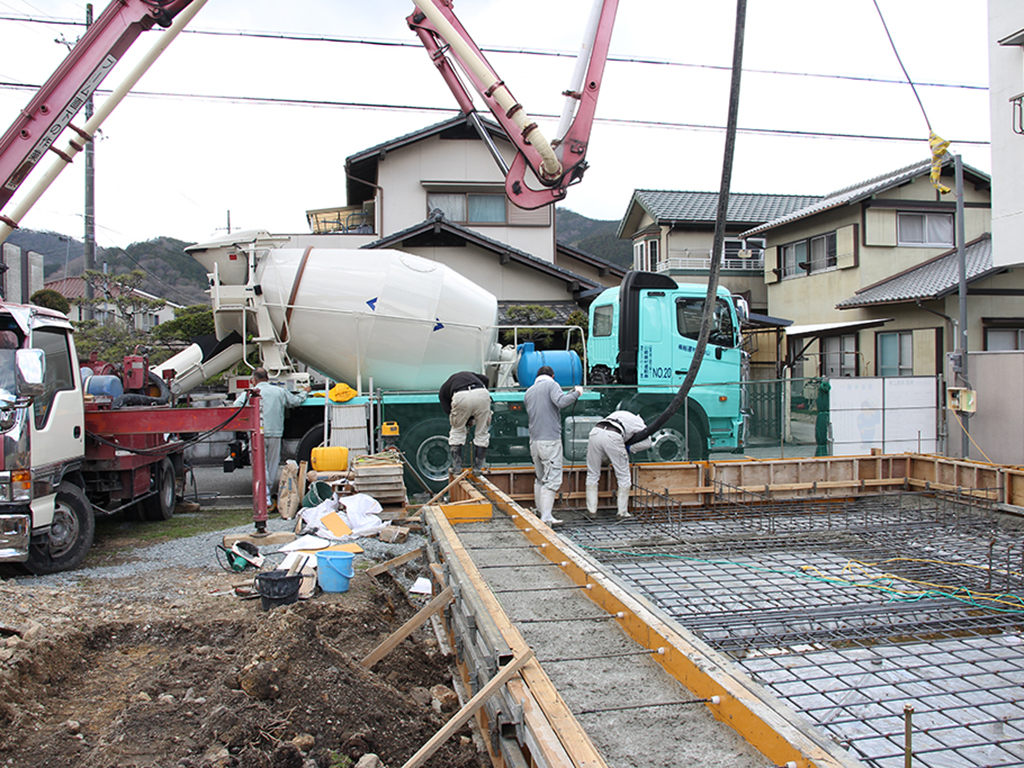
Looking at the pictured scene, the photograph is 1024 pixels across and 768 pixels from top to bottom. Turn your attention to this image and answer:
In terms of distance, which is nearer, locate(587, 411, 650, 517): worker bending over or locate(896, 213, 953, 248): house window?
locate(587, 411, 650, 517): worker bending over

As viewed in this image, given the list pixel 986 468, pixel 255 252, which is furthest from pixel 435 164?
pixel 986 468

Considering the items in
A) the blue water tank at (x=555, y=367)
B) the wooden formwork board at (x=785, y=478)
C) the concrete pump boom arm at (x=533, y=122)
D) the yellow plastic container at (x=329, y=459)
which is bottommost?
the wooden formwork board at (x=785, y=478)

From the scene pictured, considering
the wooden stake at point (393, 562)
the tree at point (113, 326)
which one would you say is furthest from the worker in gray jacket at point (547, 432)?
the tree at point (113, 326)

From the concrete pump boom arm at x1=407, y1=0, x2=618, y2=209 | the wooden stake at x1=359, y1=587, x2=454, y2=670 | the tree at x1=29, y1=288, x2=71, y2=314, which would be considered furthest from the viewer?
the tree at x1=29, y1=288, x2=71, y2=314

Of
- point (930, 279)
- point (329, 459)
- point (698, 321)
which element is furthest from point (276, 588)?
point (930, 279)

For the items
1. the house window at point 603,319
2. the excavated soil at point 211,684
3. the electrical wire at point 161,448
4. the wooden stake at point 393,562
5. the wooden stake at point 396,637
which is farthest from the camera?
the house window at point 603,319

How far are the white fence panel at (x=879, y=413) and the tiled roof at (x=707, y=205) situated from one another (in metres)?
14.2

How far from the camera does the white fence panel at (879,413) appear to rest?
39.9 feet

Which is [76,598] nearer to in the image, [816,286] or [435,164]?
[435,164]

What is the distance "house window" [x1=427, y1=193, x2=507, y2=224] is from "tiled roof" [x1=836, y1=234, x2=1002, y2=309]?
975cm

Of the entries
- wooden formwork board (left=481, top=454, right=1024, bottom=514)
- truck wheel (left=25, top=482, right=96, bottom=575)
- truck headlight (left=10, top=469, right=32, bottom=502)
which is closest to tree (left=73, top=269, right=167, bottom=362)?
truck wheel (left=25, top=482, right=96, bottom=575)

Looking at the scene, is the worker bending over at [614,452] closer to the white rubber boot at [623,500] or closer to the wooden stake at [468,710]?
the white rubber boot at [623,500]

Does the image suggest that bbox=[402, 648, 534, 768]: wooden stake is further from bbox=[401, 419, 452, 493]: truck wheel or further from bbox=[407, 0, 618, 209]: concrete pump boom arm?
bbox=[401, 419, 452, 493]: truck wheel

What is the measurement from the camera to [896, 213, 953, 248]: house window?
19.7 meters
